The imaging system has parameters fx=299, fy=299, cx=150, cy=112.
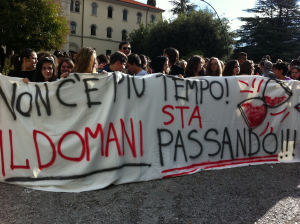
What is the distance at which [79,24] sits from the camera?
135ft

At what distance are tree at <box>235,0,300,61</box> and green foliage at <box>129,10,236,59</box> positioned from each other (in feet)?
26.5

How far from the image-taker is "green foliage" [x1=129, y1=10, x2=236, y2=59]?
30891 millimetres

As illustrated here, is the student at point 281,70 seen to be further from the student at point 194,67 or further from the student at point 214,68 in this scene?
the student at point 194,67

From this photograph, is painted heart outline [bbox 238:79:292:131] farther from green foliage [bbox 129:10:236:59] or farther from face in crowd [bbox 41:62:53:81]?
green foliage [bbox 129:10:236:59]

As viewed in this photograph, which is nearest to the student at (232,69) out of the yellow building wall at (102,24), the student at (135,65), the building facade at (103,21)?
the student at (135,65)

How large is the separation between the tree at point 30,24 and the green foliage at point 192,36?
18.3 metres

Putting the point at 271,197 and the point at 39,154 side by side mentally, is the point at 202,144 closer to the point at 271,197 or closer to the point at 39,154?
the point at 271,197

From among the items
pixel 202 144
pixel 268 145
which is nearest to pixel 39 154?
pixel 202 144

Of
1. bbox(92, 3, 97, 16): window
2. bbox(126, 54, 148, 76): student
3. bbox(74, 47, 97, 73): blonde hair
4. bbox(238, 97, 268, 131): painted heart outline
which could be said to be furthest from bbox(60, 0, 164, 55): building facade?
bbox(74, 47, 97, 73): blonde hair

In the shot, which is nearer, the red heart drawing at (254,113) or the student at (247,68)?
the red heart drawing at (254,113)

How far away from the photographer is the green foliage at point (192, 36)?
30.9 meters

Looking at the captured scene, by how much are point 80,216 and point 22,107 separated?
1.47m

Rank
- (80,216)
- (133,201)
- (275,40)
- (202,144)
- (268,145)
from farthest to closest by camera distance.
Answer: (275,40)
(268,145)
(202,144)
(133,201)
(80,216)

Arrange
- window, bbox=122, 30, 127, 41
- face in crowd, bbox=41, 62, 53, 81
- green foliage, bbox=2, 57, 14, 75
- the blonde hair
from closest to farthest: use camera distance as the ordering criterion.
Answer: the blonde hair, face in crowd, bbox=41, 62, 53, 81, green foliage, bbox=2, 57, 14, 75, window, bbox=122, 30, 127, 41
